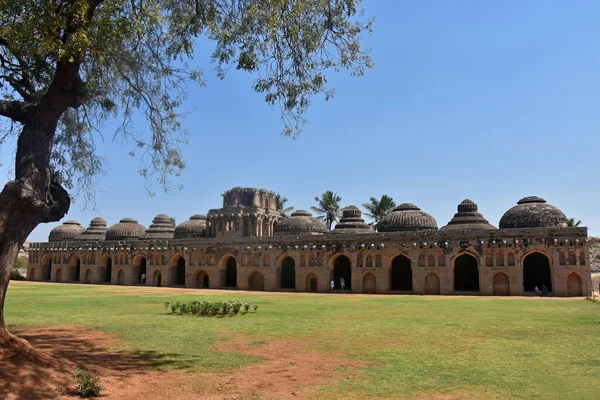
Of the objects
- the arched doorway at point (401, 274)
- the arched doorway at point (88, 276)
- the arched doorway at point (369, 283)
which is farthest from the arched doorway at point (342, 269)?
the arched doorway at point (88, 276)

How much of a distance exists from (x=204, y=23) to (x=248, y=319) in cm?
1052

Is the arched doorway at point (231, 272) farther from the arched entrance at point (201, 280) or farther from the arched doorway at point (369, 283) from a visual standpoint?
the arched doorway at point (369, 283)

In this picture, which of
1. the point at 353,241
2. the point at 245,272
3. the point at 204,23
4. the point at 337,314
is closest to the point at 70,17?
the point at 204,23

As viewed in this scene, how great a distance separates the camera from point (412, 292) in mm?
37750

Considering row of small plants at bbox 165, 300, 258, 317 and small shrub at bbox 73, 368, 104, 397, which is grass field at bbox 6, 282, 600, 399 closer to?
row of small plants at bbox 165, 300, 258, 317

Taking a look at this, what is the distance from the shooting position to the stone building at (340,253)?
1369 inches

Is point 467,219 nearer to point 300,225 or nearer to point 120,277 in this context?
point 300,225

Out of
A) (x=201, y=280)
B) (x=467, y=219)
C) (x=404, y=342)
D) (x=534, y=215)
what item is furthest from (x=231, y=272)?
(x=404, y=342)

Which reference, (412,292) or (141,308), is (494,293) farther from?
(141,308)

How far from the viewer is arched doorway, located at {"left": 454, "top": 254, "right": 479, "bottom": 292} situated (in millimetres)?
40531

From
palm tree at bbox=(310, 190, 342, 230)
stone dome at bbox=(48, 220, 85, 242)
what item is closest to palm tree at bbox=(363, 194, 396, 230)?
palm tree at bbox=(310, 190, 342, 230)

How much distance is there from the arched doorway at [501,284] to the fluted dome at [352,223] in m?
12.4

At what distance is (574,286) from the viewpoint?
1329 inches

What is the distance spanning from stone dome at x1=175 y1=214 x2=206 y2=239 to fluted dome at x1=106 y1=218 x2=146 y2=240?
17.9 feet
